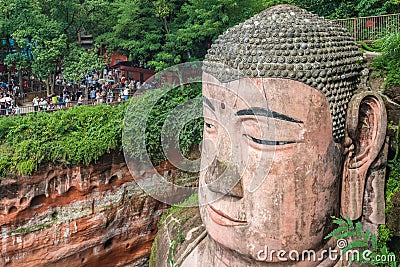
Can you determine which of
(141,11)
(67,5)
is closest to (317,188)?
(141,11)

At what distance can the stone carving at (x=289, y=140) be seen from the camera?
434 centimetres

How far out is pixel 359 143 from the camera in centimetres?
468

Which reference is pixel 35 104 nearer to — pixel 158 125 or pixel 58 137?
pixel 58 137

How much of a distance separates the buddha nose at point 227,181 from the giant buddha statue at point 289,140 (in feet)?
0.04

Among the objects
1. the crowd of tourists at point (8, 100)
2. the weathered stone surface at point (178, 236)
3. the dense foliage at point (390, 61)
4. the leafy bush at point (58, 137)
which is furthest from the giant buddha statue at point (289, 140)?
the crowd of tourists at point (8, 100)

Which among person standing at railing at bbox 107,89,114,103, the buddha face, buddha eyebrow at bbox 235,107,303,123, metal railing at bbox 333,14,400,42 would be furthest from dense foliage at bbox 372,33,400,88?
person standing at railing at bbox 107,89,114,103

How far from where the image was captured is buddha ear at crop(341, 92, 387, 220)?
4.51 m

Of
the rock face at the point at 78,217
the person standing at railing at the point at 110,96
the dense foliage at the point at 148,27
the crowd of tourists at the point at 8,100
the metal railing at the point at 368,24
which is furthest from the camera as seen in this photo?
the person standing at railing at the point at 110,96

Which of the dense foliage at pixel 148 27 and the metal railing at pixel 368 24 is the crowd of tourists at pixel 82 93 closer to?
the dense foliage at pixel 148 27

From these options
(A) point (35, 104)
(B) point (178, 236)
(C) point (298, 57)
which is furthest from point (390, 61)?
(A) point (35, 104)

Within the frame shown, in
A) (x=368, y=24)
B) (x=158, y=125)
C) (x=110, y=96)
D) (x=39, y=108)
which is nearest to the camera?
(x=368, y=24)

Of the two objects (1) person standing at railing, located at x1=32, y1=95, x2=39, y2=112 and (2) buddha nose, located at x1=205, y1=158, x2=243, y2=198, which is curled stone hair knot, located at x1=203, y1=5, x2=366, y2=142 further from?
(1) person standing at railing, located at x1=32, y1=95, x2=39, y2=112

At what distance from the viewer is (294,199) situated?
14.3 feet

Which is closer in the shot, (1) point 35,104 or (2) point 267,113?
(2) point 267,113
